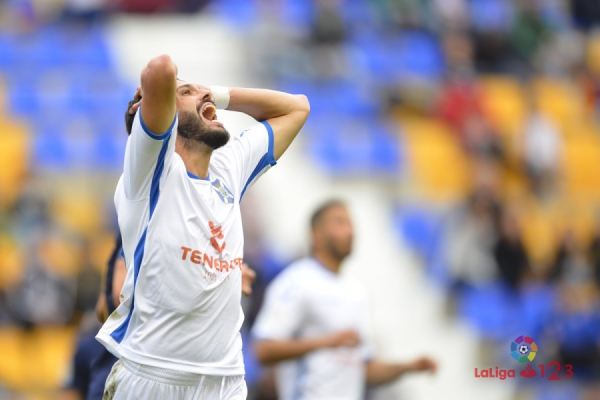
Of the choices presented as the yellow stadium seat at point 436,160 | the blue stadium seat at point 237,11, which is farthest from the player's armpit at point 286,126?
the blue stadium seat at point 237,11

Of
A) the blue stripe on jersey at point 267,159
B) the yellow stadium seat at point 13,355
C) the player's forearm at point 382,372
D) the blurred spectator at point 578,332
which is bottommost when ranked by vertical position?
the yellow stadium seat at point 13,355

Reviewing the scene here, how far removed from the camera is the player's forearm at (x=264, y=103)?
515 cm

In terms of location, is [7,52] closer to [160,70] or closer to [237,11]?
[237,11]

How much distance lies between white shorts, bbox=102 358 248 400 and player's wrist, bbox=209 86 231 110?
1.39 meters

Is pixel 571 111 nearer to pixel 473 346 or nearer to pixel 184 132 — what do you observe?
pixel 473 346

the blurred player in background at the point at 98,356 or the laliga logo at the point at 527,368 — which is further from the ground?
the blurred player in background at the point at 98,356

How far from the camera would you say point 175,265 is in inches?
171

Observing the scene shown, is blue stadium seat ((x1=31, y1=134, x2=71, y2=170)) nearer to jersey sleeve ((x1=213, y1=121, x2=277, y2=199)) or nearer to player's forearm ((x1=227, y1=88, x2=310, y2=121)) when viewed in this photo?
player's forearm ((x1=227, y1=88, x2=310, y2=121))

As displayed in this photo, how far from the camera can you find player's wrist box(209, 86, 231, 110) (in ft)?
16.3

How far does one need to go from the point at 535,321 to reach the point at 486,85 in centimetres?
546

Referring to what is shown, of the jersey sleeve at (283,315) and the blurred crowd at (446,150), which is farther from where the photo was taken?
the blurred crowd at (446,150)

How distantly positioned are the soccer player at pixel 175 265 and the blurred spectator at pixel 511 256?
7.96 meters

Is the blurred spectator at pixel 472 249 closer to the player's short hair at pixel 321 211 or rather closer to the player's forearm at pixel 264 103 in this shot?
the player's short hair at pixel 321 211

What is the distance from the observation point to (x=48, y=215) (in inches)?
461
